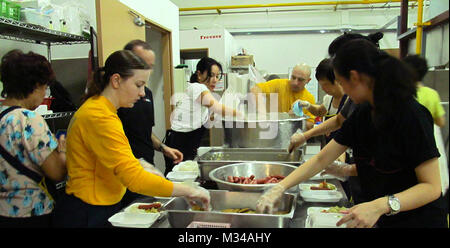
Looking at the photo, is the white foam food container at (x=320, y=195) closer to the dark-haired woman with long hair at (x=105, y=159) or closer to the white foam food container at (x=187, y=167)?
the dark-haired woman with long hair at (x=105, y=159)

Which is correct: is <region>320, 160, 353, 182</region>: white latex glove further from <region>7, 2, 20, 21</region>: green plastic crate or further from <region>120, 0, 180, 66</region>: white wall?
<region>120, 0, 180, 66</region>: white wall

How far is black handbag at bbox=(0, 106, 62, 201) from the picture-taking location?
1247mm

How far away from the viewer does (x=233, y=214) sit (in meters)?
1.02

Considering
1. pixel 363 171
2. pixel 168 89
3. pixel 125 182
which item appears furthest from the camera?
pixel 168 89

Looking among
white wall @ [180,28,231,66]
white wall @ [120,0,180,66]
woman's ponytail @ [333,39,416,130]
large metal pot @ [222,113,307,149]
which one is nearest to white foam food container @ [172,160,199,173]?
large metal pot @ [222,113,307,149]

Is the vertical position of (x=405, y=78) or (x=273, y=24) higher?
(x=273, y=24)

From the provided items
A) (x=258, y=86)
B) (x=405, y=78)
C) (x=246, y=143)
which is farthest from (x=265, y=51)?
(x=405, y=78)

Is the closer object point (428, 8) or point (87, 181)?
point (428, 8)

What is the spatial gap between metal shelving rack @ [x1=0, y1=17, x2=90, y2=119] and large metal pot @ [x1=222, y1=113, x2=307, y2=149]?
115 centimetres

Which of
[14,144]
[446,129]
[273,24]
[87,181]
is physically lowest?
[87,181]

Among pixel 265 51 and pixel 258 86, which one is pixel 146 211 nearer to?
pixel 258 86

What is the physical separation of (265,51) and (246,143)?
15.1 ft
